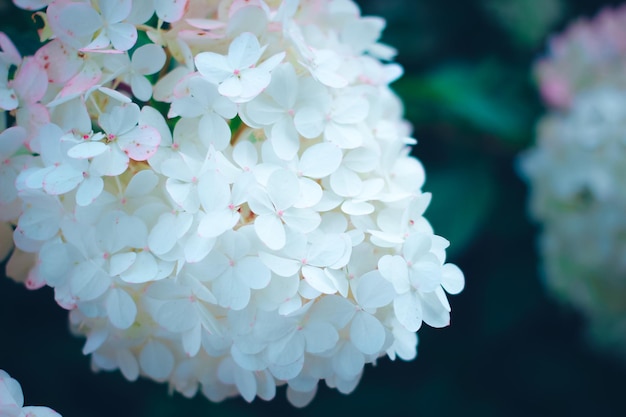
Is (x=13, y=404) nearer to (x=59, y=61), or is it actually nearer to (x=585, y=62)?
(x=59, y=61)

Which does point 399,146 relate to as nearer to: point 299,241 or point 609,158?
point 299,241

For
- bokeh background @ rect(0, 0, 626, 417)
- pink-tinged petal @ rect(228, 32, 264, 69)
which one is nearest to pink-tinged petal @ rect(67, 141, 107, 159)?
pink-tinged petal @ rect(228, 32, 264, 69)

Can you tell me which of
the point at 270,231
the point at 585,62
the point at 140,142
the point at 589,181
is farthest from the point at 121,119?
the point at 585,62

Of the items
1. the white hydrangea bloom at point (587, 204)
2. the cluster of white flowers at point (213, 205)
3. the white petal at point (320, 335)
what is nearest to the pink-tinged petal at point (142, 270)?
the cluster of white flowers at point (213, 205)

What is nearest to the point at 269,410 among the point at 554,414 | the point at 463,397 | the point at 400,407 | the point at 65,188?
the point at 400,407

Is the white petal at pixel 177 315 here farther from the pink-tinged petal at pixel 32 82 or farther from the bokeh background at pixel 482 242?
the bokeh background at pixel 482 242
